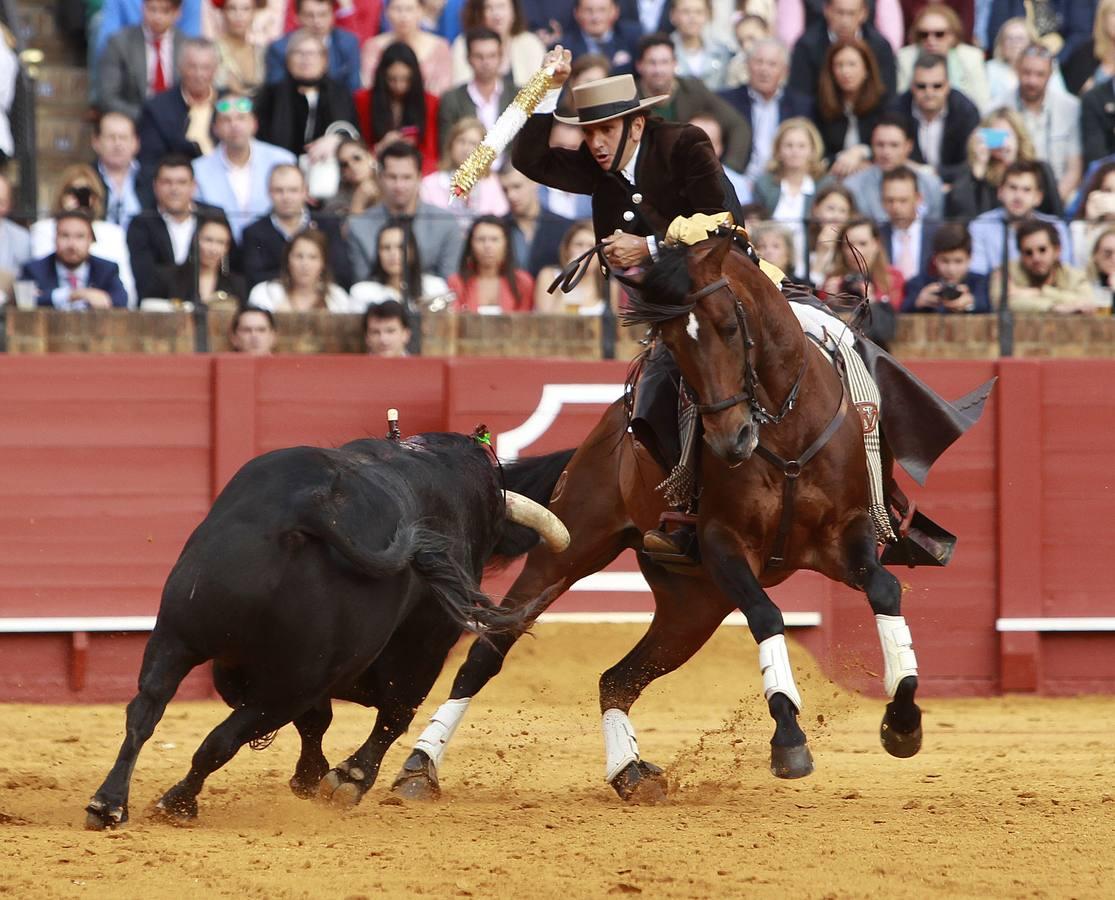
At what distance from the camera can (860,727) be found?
31.1 ft

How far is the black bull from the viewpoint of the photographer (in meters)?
5.70

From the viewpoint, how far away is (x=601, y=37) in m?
12.4

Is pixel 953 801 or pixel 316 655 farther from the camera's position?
pixel 953 801

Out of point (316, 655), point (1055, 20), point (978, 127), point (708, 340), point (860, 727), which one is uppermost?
point (1055, 20)

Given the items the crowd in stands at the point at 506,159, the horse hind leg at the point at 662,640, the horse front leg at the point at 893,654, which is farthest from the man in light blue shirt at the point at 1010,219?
the horse front leg at the point at 893,654

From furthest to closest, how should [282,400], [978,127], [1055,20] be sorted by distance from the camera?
[1055,20] < [978,127] < [282,400]

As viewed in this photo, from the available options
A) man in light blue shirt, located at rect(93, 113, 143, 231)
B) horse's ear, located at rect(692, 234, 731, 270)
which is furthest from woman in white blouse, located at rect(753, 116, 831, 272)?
horse's ear, located at rect(692, 234, 731, 270)

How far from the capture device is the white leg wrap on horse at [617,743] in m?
7.19

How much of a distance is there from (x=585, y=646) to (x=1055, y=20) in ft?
20.7

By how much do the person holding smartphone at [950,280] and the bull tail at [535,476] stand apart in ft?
12.1

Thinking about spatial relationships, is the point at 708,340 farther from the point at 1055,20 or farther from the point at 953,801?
the point at 1055,20

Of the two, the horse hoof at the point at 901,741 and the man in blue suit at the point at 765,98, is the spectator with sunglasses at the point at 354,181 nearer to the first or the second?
the man in blue suit at the point at 765,98

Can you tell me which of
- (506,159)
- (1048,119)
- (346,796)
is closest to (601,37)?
(506,159)

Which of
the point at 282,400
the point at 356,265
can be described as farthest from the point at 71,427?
the point at 356,265
